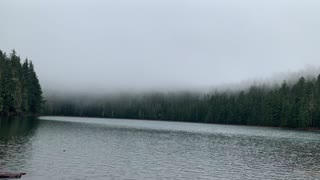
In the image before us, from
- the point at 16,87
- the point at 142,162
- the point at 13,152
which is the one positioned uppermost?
the point at 16,87

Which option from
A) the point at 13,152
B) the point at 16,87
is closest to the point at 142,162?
the point at 13,152

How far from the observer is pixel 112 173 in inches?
1918

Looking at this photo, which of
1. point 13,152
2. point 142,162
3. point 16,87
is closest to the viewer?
point 13,152

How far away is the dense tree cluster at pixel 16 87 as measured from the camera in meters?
151

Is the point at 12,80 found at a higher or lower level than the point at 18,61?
lower

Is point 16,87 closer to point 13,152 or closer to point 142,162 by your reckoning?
point 13,152

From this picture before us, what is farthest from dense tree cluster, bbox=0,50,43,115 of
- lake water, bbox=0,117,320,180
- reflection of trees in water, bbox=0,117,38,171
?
lake water, bbox=0,117,320,180

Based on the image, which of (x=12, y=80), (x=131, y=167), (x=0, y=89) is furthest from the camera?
(x=12, y=80)

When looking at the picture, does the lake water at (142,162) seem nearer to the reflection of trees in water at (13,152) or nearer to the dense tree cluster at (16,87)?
the reflection of trees in water at (13,152)

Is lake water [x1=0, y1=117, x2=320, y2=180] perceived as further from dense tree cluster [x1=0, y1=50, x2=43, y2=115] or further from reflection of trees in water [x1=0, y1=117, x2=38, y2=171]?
dense tree cluster [x1=0, y1=50, x2=43, y2=115]

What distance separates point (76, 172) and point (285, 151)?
5534cm

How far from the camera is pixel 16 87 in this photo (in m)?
156

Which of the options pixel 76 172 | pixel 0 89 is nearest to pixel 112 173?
pixel 76 172

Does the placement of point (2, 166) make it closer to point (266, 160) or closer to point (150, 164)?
point (150, 164)
